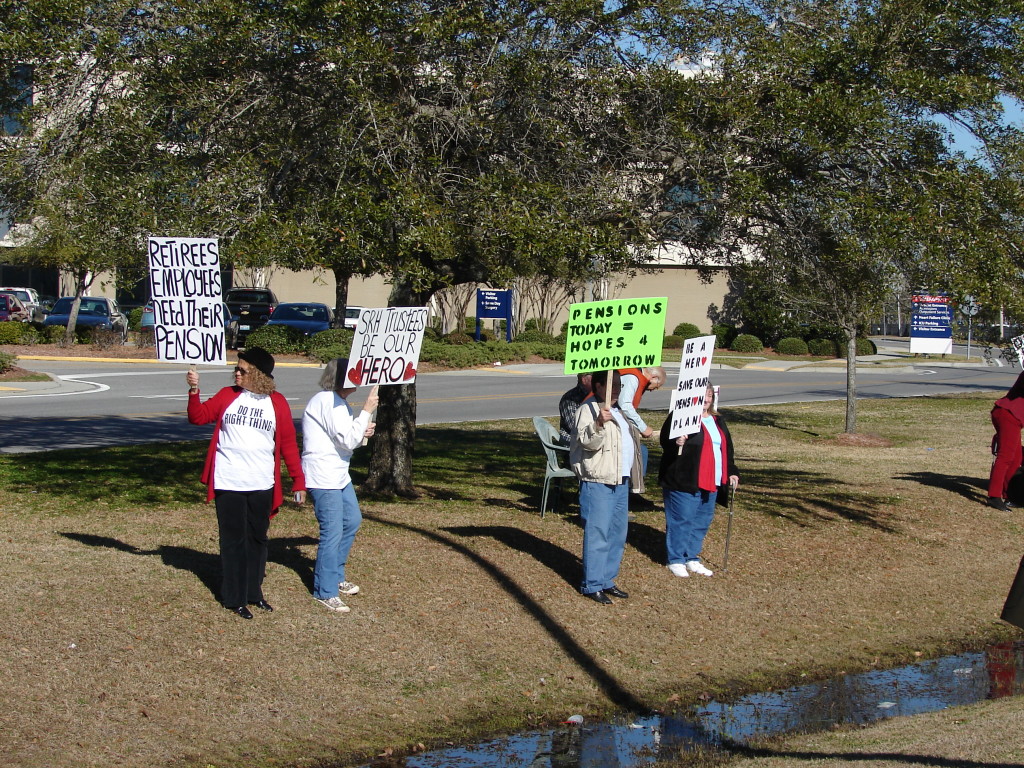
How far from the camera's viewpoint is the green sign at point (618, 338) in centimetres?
762

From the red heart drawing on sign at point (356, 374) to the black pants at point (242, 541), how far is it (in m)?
0.86

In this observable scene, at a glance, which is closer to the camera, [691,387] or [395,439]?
[691,387]

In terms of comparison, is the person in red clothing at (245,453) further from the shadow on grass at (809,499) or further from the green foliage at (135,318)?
the green foliage at (135,318)

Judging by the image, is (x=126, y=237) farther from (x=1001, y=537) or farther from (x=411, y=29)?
(x=1001, y=537)

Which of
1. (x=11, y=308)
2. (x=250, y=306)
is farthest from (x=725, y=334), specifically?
(x=11, y=308)

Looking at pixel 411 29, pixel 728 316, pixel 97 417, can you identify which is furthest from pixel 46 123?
pixel 728 316

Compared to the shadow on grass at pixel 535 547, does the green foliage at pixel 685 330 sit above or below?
above

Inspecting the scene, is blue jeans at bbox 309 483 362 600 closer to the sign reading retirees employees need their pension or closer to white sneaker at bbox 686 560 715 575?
the sign reading retirees employees need their pension

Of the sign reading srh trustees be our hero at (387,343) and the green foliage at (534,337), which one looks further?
the green foliage at (534,337)

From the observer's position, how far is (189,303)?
7.52 metres

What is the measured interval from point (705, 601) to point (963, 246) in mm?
3675

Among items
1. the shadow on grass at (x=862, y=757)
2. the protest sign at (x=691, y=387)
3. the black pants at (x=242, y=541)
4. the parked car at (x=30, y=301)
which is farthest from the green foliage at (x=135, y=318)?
the shadow on grass at (x=862, y=757)

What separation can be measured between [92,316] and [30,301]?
10.2 metres

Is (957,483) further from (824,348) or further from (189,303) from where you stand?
(824,348)
